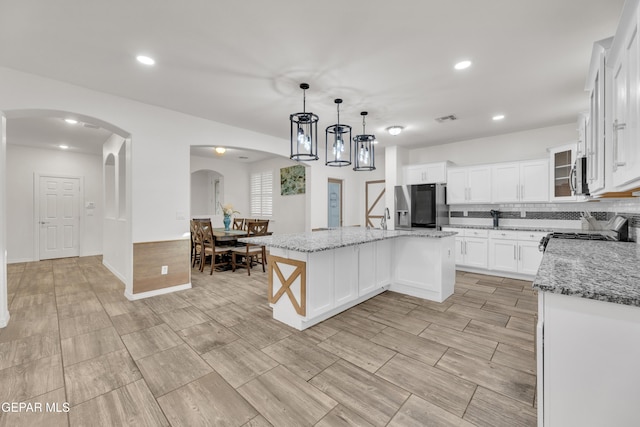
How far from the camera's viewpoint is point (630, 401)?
96 centimetres

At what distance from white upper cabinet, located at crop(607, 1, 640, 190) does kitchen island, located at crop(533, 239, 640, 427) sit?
1.71 ft

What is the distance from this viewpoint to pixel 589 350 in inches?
40.9

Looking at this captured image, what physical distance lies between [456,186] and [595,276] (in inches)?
178

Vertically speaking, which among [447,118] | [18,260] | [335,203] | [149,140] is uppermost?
[447,118]

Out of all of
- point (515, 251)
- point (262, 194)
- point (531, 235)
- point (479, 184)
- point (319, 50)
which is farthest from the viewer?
point (262, 194)

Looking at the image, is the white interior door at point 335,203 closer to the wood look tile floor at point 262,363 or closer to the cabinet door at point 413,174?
the cabinet door at point 413,174

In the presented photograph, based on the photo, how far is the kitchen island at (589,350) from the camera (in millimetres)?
971

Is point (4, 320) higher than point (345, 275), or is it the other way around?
point (345, 275)

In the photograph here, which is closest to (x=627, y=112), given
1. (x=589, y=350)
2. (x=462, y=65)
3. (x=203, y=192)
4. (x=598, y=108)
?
(x=598, y=108)

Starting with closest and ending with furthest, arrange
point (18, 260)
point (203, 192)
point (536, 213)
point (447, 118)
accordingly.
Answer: point (447, 118), point (536, 213), point (18, 260), point (203, 192)

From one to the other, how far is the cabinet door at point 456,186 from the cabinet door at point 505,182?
482 mm

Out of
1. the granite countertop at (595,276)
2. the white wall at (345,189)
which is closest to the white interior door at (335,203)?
the white wall at (345,189)

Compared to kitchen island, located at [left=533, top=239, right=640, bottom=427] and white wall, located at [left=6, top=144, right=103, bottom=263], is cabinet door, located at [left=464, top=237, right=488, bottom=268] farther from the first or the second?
white wall, located at [left=6, top=144, right=103, bottom=263]

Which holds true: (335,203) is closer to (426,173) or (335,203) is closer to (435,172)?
(426,173)
